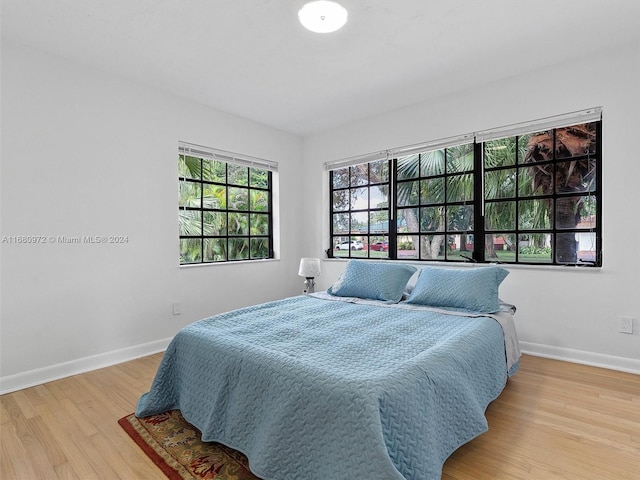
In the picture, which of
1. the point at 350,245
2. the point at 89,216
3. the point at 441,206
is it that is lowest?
the point at 350,245

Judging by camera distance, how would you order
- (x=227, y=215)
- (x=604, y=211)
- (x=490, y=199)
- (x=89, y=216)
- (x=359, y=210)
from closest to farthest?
(x=604, y=211) → (x=89, y=216) → (x=490, y=199) → (x=227, y=215) → (x=359, y=210)

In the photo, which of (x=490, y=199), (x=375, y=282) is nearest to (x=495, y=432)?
(x=375, y=282)

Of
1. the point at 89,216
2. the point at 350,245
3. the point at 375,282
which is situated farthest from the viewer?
the point at 350,245

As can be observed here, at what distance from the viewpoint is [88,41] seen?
8.43ft

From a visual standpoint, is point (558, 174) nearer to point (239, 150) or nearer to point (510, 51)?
point (510, 51)

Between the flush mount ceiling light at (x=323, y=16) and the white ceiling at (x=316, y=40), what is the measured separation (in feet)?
0.17

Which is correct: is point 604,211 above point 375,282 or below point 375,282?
above

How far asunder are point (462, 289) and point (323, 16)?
7.06ft

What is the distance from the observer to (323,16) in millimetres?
2238

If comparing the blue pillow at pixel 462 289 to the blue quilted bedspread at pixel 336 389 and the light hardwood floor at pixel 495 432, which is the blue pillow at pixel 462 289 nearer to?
the blue quilted bedspread at pixel 336 389

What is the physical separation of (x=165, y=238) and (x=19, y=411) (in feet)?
5.56

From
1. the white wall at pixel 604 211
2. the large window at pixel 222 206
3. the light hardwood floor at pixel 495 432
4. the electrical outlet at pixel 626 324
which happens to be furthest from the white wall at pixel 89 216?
the electrical outlet at pixel 626 324

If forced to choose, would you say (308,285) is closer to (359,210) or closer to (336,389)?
(359,210)

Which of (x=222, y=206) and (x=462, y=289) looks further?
(x=222, y=206)
